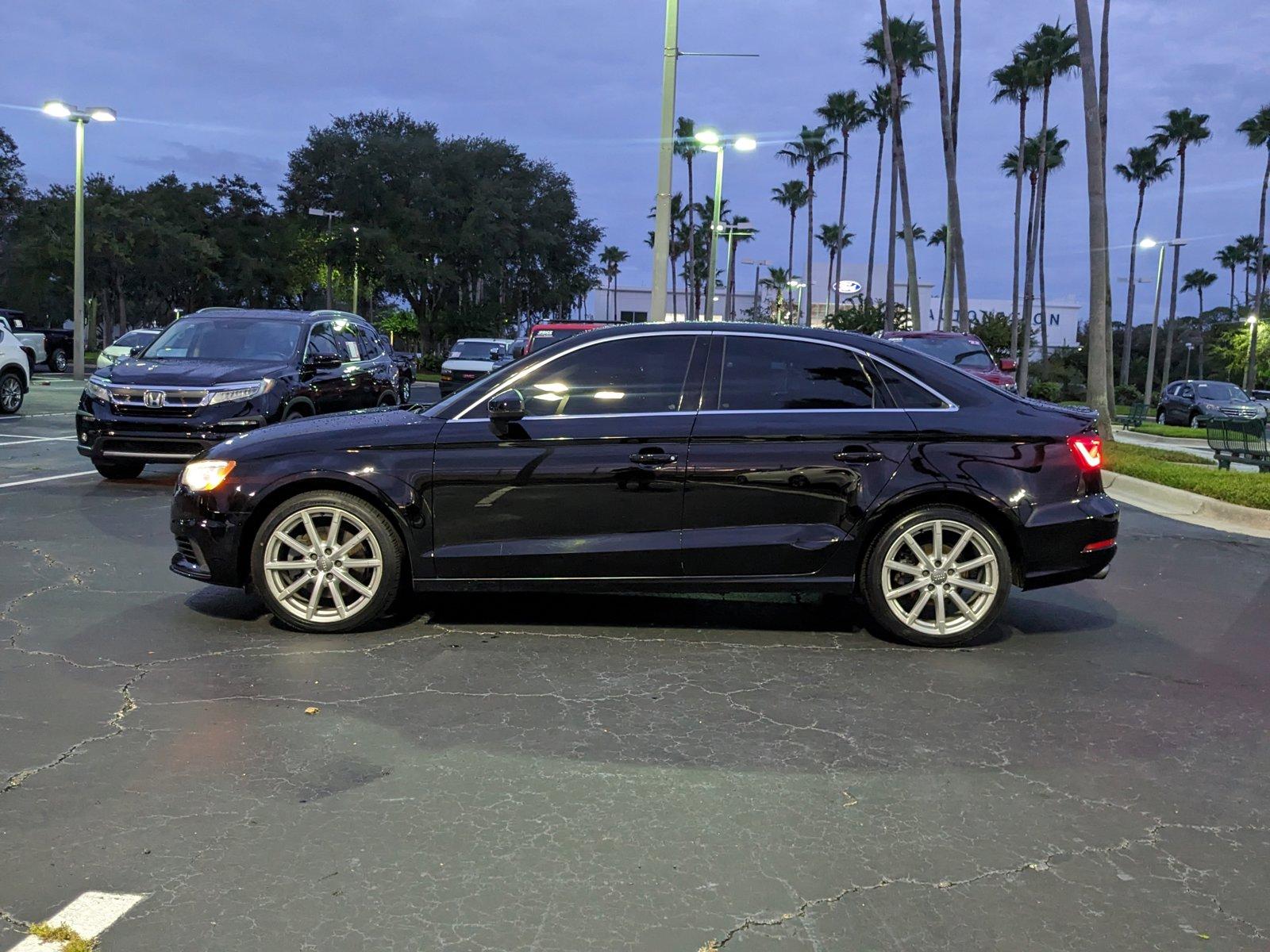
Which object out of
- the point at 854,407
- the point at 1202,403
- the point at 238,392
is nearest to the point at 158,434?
the point at 238,392

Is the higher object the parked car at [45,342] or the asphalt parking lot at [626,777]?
the parked car at [45,342]

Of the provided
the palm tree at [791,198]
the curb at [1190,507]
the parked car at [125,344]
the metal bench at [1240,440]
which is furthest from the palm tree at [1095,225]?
the palm tree at [791,198]

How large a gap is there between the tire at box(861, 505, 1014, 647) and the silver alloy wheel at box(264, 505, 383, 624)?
2586 mm

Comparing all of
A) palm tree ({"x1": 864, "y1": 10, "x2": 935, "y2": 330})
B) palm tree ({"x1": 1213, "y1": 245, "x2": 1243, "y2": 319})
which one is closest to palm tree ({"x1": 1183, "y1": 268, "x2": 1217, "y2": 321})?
palm tree ({"x1": 1213, "y1": 245, "x2": 1243, "y2": 319})

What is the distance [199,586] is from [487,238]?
51.7m

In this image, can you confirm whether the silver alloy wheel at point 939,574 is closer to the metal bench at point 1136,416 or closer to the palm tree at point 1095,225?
the palm tree at point 1095,225

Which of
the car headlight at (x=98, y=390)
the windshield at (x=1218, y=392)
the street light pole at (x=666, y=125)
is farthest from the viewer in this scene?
the windshield at (x=1218, y=392)

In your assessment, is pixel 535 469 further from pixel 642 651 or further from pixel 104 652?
pixel 104 652

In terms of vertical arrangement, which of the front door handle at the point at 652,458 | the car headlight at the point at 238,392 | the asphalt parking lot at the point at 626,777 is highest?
the car headlight at the point at 238,392

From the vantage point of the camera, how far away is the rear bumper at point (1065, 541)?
20.9ft

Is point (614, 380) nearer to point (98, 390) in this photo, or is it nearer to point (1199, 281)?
point (98, 390)

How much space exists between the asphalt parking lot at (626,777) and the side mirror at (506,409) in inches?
44.8

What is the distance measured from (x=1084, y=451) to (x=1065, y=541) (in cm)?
50

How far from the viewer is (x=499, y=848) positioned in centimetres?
370
